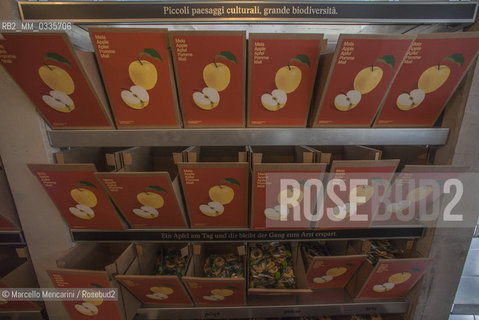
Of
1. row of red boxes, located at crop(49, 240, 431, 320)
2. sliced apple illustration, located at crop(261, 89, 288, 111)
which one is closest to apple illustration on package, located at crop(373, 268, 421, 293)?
row of red boxes, located at crop(49, 240, 431, 320)

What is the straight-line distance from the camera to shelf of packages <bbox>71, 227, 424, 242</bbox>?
3.11ft

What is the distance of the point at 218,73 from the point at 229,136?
25 cm

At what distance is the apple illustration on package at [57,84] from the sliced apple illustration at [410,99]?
1315 millimetres

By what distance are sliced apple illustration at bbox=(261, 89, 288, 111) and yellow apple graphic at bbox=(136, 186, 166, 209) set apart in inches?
22.1

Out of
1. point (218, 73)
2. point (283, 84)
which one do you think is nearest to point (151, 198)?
point (218, 73)

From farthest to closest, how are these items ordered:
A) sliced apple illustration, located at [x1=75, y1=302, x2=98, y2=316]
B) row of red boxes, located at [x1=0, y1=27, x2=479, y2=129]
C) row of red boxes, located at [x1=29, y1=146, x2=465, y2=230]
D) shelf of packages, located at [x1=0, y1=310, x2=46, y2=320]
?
shelf of packages, located at [x1=0, y1=310, x2=46, y2=320]
sliced apple illustration, located at [x1=75, y1=302, x2=98, y2=316]
row of red boxes, located at [x1=29, y1=146, x2=465, y2=230]
row of red boxes, located at [x1=0, y1=27, x2=479, y2=129]

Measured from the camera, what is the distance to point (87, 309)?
0.94 meters

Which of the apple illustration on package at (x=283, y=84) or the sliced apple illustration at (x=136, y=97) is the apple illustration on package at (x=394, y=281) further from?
the sliced apple illustration at (x=136, y=97)

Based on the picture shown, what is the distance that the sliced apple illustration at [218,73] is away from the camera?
0.73m

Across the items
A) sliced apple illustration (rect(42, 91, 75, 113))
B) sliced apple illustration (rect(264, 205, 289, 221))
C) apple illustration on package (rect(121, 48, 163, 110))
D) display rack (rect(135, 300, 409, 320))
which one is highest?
apple illustration on package (rect(121, 48, 163, 110))

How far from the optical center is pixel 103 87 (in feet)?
2.63

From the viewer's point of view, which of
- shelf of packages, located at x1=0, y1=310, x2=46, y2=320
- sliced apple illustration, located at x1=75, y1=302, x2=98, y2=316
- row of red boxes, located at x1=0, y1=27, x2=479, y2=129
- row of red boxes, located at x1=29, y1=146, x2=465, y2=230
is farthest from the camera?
shelf of packages, located at x1=0, y1=310, x2=46, y2=320

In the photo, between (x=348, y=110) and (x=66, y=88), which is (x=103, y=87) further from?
(x=348, y=110)

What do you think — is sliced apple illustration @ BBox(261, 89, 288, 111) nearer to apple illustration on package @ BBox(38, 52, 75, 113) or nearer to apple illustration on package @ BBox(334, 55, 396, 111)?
apple illustration on package @ BBox(334, 55, 396, 111)
